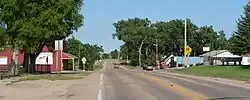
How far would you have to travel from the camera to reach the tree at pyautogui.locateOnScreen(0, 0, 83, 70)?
44.2m

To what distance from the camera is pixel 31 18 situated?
45.1 m

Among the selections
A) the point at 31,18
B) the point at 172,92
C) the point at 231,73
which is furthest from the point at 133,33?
the point at 172,92

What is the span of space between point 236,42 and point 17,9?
3077 cm

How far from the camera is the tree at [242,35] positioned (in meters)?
60.7

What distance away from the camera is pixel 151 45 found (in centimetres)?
16475

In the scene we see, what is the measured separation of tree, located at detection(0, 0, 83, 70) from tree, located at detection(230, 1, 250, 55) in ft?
79.6

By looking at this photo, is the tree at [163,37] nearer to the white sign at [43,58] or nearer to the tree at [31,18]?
the white sign at [43,58]

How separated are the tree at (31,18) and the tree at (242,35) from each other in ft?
79.6

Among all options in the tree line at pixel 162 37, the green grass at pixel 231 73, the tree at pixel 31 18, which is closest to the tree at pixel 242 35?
the green grass at pixel 231 73

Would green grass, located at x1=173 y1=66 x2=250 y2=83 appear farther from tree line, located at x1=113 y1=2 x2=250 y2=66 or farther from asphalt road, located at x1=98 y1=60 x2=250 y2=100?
tree line, located at x1=113 y1=2 x2=250 y2=66

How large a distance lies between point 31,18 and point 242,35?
29009 mm

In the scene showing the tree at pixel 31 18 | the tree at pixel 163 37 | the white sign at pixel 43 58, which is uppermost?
the tree at pixel 163 37

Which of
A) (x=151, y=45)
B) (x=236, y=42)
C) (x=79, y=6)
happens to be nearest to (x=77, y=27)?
(x=79, y=6)

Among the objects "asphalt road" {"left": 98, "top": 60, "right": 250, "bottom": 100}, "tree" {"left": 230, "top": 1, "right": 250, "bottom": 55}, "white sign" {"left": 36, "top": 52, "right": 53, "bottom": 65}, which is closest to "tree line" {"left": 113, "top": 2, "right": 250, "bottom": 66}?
"white sign" {"left": 36, "top": 52, "right": 53, "bottom": 65}
